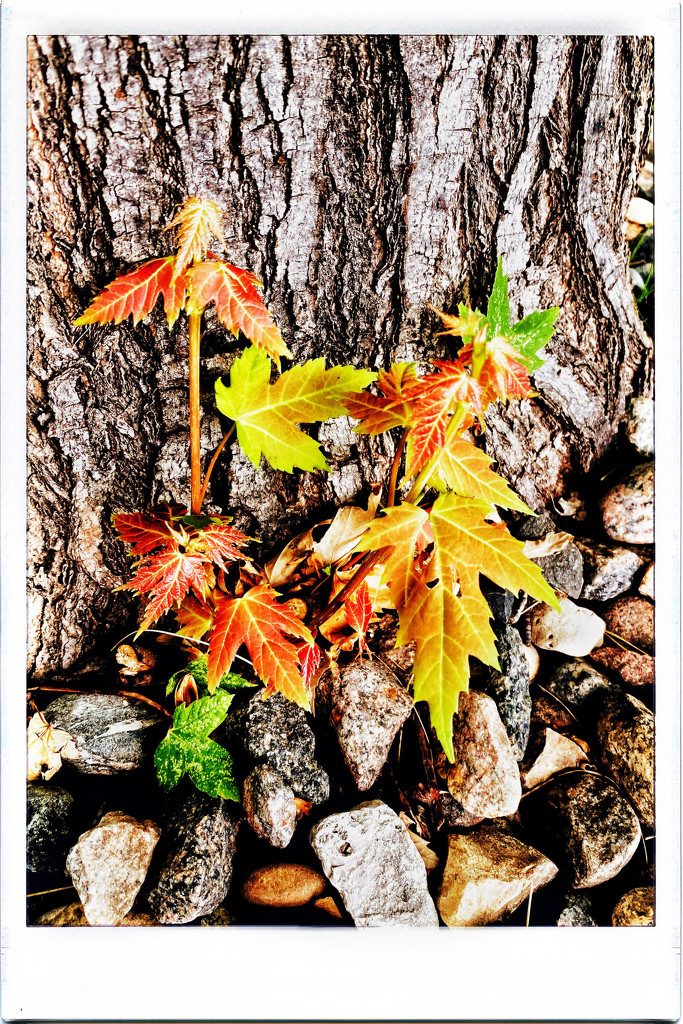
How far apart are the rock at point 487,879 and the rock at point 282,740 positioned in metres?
0.22

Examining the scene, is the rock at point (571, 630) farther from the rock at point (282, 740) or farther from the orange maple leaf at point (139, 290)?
the orange maple leaf at point (139, 290)

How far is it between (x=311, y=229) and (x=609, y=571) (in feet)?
2.32

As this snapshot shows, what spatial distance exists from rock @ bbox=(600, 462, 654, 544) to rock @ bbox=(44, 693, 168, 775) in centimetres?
78

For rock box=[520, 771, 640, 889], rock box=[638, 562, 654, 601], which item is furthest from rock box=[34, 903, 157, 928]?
rock box=[638, 562, 654, 601]

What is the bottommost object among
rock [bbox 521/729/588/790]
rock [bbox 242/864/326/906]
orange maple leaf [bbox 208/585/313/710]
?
rock [bbox 242/864/326/906]

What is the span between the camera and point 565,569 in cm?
89

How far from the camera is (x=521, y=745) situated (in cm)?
84

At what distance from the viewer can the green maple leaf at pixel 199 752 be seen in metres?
0.80

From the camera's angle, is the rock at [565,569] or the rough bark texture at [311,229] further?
the rock at [565,569]

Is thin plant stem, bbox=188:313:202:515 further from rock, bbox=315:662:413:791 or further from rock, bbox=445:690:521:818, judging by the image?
rock, bbox=445:690:521:818

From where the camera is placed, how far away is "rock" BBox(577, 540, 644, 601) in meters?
0.89

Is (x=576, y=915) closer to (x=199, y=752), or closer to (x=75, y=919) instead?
(x=199, y=752)

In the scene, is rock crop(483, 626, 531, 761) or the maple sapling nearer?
the maple sapling

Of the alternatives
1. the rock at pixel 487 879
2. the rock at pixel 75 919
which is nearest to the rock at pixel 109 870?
the rock at pixel 75 919
